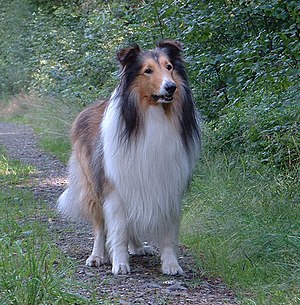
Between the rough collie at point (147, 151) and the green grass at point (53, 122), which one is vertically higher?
the rough collie at point (147, 151)

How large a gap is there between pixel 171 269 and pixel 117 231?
1.69 ft

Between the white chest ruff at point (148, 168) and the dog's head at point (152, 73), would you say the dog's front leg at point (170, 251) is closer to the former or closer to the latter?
the white chest ruff at point (148, 168)

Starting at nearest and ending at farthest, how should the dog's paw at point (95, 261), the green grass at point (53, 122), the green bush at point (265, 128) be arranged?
the dog's paw at point (95, 261) < the green bush at point (265, 128) < the green grass at point (53, 122)

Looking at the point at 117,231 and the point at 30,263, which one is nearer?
→ the point at 30,263

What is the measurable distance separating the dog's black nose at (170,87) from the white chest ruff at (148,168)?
0.18m

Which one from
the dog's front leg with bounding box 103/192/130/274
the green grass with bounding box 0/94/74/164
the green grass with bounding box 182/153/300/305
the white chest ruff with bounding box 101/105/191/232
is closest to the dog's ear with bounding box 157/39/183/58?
the white chest ruff with bounding box 101/105/191/232

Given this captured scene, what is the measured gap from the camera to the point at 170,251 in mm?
6016

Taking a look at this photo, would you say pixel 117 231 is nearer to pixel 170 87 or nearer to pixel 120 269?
pixel 120 269

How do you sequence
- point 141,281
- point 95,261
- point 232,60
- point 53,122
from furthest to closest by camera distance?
1. point 53,122
2. point 232,60
3. point 95,261
4. point 141,281

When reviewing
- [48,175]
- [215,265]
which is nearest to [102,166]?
[215,265]

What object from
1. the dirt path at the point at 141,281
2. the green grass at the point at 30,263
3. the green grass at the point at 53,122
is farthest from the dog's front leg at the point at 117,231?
the green grass at the point at 53,122

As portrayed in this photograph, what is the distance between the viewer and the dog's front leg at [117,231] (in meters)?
5.98

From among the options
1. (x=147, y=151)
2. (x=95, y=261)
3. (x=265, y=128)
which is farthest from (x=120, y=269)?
(x=265, y=128)

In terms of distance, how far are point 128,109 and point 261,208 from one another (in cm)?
170
